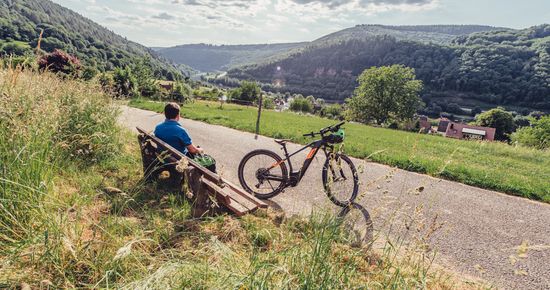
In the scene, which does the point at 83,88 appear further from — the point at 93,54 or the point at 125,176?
the point at 93,54

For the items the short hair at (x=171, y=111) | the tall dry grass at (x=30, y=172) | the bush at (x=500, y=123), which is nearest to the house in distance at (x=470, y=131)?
the bush at (x=500, y=123)

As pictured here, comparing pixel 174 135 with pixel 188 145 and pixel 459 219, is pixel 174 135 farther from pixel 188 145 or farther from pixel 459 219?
pixel 459 219

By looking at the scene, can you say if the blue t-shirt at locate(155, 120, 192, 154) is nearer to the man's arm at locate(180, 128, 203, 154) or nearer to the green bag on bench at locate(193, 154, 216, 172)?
the man's arm at locate(180, 128, 203, 154)

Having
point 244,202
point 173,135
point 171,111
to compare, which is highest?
point 171,111

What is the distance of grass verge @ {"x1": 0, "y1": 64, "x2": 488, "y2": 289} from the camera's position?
1978mm

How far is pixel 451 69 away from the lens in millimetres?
130375

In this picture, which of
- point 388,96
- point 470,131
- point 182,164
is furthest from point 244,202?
point 470,131

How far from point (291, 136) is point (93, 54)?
11156cm

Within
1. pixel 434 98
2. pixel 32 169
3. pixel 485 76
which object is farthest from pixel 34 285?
pixel 485 76

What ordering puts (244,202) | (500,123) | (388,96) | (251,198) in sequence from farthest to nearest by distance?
(500,123) → (388,96) → (244,202) → (251,198)

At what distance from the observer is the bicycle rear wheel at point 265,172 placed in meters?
5.28

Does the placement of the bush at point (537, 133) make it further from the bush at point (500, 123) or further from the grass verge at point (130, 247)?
the bush at point (500, 123)

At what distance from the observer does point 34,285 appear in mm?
1964

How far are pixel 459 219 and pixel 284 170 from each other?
3.17m
